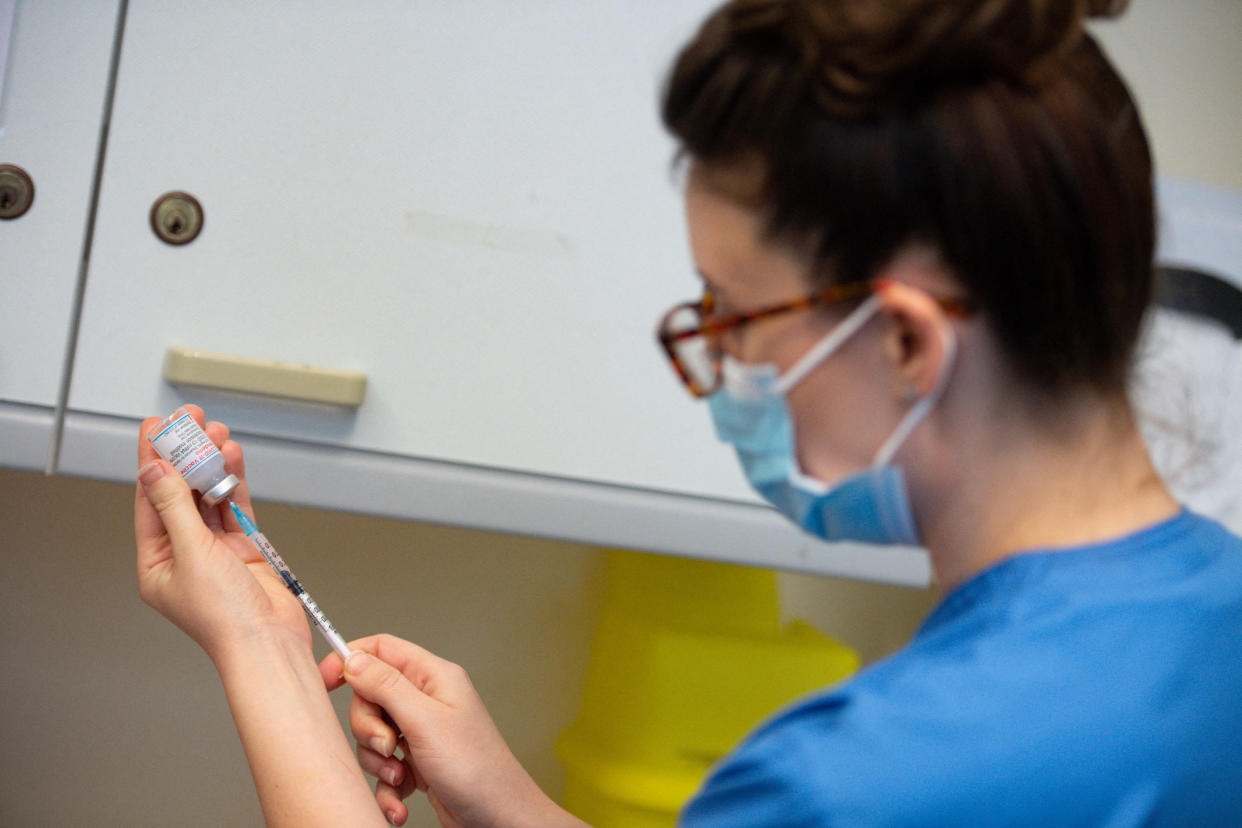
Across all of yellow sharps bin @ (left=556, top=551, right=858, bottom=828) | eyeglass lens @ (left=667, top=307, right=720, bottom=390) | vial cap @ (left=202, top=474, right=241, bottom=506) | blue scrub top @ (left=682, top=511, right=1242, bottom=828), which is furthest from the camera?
yellow sharps bin @ (left=556, top=551, right=858, bottom=828)

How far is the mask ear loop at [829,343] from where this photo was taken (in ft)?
1.66

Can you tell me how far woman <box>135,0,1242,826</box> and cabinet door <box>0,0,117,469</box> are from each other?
1.53ft

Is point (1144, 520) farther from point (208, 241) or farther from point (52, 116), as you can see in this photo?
point (52, 116)

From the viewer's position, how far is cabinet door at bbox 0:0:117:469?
0.74 m

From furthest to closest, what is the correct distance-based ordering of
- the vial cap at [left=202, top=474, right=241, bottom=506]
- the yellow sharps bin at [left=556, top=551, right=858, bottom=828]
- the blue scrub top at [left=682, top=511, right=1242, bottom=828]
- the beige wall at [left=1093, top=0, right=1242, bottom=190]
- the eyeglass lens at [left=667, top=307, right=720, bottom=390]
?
the beige wall at [left=1093, top=0, right=1242, bottom=190], the yellow sharps bin at [left=556, top=551, right=858, bottom=828], the vial cap at [left=202, top=474, right=241, bottom=506], the eyeglass lens at [left=667, top=307, right=720, bottom=390], the blue scrub top at [left=682, top=511, right=1242, bottom=828]

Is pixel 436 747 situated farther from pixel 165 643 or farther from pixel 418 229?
pixel 165 643

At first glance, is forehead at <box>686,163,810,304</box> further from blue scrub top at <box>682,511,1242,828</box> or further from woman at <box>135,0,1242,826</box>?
blue scrub top at <box>682,511,1242,828</box>

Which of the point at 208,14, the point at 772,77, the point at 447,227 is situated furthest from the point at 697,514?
the point at 208,14

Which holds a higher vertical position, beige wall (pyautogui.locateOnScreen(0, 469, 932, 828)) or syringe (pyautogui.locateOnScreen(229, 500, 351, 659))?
syringe (pyautogui.locateOnScreen(229, 500, 351, 659))

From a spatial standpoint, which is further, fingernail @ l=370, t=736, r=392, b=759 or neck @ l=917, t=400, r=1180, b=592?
fingernail @ l=370, t=736, r=392, b=759

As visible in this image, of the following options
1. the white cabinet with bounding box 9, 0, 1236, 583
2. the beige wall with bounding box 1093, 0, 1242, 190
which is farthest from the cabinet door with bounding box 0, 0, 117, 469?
the beige wall with bounding box 1093, 0, 1242, 190

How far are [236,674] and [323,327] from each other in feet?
0.87

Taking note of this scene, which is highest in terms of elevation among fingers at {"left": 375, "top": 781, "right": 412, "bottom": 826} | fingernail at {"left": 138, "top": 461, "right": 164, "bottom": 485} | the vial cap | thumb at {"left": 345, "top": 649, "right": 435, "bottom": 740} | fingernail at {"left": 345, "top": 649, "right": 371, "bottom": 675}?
fingernail at {"left": 138, "top": 461, "right": 164, "bottom": 485}

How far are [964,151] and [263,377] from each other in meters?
0.52
